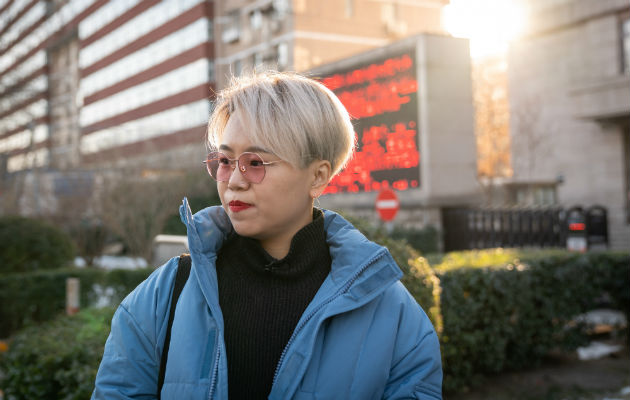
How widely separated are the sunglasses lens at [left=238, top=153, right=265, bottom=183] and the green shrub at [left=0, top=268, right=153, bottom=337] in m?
6.28

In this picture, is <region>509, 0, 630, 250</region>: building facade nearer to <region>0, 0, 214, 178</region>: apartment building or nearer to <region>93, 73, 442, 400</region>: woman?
<region>0, 0, 214, 178</region>: apartment building

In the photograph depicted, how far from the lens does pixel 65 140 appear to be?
59781 millimetres

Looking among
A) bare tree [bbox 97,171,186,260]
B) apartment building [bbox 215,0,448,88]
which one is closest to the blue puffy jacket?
bare tree [bbox 97,171,186,260]

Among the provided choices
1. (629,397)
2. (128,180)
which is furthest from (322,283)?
(128,180)

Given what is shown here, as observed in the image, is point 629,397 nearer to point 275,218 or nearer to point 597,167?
point 275,218

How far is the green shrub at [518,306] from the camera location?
5504mm

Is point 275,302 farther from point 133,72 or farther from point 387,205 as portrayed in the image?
point 133,72

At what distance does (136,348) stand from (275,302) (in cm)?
45

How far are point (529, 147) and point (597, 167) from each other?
234 centimetres

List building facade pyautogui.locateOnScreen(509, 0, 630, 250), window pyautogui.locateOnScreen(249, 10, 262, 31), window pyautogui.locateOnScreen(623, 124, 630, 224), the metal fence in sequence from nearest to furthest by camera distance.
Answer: the metal fence < building facade pyautogui.locateOnScreen(509, 0, 630, 250) < window pyautogui.locateOnScreen(623, 124, 630, 224) < window pyautogui.locateOnScreen(249, 10, 262, 31)

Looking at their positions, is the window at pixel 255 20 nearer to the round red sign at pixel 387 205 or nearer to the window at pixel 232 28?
the window at pixel 232 28

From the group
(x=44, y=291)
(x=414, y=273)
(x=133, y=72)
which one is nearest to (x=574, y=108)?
(x=44, y=291)

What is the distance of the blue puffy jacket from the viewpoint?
5.74 feet

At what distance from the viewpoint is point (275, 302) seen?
188 centimetres
